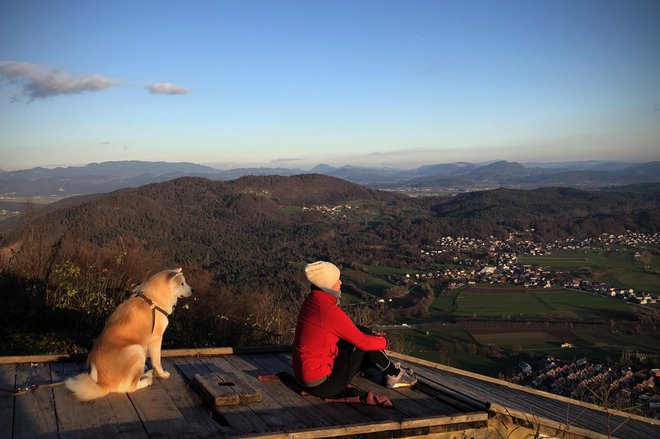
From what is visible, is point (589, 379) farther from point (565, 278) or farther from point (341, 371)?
point (565, 278)

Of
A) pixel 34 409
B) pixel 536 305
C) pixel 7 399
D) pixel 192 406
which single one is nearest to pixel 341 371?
pixel 192 406

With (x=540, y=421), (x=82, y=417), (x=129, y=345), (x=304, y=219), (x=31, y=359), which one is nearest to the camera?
(x=82, y=417)

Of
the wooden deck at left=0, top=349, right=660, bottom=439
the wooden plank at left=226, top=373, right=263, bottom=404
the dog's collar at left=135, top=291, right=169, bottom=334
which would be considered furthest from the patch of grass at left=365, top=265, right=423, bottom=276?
the dog's collar at left=135, top=291, right=169, bottom=334

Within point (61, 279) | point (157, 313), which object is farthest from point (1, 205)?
point (157, 313)

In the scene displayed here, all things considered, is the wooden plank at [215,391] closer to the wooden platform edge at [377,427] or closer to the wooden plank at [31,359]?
the wooden platform edge at [377,427]

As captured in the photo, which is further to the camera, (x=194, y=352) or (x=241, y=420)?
(x=194, y=352)

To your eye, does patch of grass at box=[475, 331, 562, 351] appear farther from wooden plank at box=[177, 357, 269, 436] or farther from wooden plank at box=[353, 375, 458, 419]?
wooden plank at box=[177, 357, 269, 436]

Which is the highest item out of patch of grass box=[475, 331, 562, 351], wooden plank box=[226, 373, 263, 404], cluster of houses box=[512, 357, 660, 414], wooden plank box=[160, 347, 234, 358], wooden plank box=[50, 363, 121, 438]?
wooden plank box=[50, 363, 121, 438]
